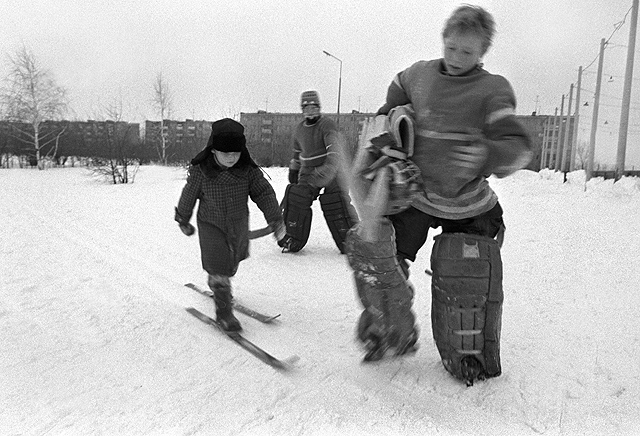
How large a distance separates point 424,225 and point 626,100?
624 inches

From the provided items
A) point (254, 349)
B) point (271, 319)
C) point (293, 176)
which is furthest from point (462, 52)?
point (293, 176)

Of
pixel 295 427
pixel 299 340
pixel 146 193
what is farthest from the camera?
pixel 146 193

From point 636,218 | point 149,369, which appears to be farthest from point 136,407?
point 636,218

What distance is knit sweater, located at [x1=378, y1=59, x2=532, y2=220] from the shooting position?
214 centimetres

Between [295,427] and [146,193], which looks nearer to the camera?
[295,427]

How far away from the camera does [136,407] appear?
7.12 ft

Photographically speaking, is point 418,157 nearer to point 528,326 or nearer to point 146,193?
point 528,326

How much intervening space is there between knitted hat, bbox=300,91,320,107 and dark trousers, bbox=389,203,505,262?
317cm

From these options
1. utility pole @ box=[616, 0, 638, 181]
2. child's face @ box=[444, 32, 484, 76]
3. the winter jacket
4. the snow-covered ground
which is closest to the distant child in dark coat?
the snow-covered ground

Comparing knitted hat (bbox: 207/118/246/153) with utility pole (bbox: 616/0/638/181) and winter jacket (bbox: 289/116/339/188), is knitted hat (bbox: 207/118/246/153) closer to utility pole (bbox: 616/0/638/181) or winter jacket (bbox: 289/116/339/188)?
winter jacket (bbox: 289/116/339/188)

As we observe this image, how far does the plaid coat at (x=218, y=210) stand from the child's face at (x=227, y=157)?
58 millimetres

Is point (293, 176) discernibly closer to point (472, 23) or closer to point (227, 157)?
point (227, 157)

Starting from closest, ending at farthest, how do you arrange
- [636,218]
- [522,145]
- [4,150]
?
[522,145], [636,218], [4,150]

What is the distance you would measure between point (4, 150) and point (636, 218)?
4086 centimetres
